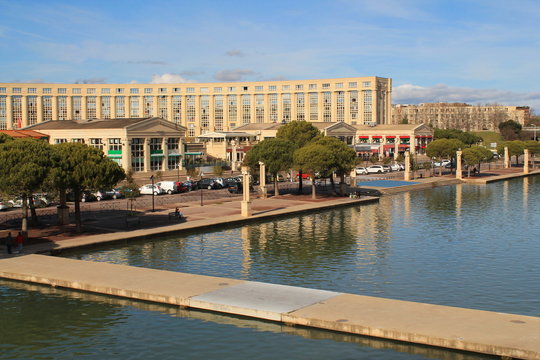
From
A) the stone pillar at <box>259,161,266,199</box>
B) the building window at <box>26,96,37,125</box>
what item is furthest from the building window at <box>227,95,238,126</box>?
the stone pillar at <box>259,161,266,199</box>

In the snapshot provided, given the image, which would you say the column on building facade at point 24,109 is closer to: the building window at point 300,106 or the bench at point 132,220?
the building window at point 300,106

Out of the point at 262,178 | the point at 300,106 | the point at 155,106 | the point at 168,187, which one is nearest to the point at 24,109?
the point at 155,106

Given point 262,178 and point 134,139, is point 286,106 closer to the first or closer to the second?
point 134,139

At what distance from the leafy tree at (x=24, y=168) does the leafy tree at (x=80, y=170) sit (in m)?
1.23

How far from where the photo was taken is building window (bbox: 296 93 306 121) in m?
174

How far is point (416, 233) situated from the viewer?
5094 cm

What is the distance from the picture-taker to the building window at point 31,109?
165250mm

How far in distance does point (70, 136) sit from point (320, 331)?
8858 centimetres

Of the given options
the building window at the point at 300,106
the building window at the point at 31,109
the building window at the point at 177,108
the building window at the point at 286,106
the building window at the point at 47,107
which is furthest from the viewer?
the building window at the point at 177,108

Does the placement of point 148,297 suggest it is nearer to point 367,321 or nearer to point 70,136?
point 367,321

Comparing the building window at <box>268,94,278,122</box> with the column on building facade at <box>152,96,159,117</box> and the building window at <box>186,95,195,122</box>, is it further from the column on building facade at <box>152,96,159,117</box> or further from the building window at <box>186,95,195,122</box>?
the column on building facade at <box>152,96,159,117</box>

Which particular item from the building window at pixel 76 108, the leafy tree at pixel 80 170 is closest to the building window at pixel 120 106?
the building window at pixel 76 108

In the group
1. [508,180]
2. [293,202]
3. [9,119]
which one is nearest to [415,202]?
[293,202]

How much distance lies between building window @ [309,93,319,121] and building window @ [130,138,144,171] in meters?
79.9
